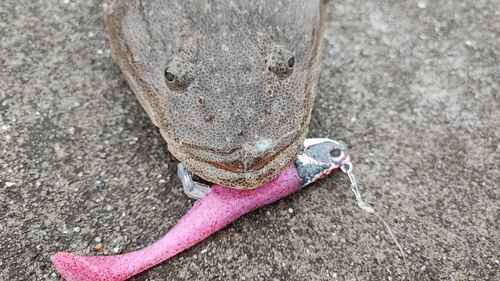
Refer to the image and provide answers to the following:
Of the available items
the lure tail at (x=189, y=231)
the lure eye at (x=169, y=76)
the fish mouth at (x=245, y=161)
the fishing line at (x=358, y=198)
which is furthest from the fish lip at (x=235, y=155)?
the fishing line at (x=358, y=198)

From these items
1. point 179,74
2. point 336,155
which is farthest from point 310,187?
point 179,74

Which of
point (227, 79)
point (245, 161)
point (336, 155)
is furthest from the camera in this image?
point (336, 155)

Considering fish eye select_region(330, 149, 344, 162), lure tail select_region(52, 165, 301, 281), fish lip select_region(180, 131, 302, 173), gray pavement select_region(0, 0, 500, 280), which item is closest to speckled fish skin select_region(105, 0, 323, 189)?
fish lip select_region(180, 131, 302, 173)

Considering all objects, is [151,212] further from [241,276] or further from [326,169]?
[326,169]

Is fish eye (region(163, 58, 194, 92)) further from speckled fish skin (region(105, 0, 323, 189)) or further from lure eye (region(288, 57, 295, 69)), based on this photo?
lure eye (region(288, 57, 295, 69))

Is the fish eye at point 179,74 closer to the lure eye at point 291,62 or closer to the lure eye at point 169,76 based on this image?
the lure eye at point 169,76

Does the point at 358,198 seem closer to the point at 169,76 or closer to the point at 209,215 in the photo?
the point at 209,215
